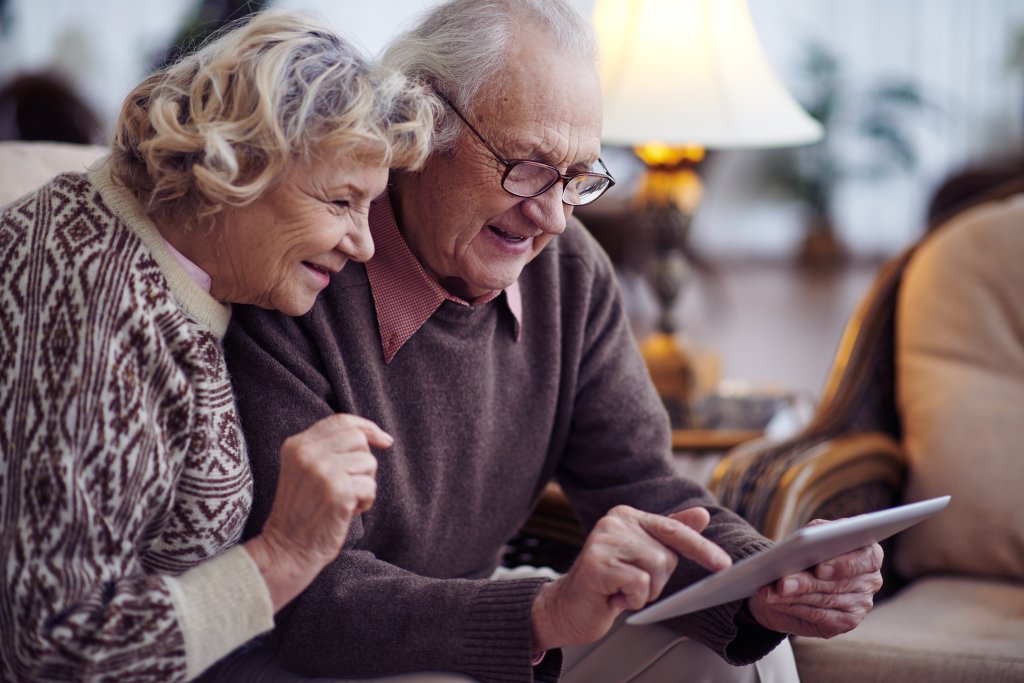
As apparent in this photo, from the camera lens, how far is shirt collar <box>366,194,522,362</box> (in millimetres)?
1335

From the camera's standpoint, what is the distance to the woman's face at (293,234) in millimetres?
1091

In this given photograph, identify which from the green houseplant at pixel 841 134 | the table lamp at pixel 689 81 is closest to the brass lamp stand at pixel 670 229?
the table lamp at pixel 689 81

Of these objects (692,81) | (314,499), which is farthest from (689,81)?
(314,499)

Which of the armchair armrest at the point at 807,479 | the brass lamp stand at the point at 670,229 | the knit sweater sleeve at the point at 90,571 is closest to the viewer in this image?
the knit sweater sleeve at the point at 90,571

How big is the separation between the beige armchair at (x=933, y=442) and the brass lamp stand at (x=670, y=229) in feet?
1.22

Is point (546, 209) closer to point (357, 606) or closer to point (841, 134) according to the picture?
point (357, 606)

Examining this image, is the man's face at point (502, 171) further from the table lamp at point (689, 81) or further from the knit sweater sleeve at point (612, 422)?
the table lamp at point (689, 81)

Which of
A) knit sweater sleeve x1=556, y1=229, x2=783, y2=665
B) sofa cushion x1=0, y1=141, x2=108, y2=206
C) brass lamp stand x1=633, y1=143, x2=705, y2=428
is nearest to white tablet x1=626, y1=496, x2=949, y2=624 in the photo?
knit sweater sleeve x1=556, y1=229, x2=783, y2=665

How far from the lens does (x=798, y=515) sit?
66.2 inches

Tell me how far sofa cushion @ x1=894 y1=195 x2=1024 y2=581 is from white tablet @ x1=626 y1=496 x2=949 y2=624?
68cm

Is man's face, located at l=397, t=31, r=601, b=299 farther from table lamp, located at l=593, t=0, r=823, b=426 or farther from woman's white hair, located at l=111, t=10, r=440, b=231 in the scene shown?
table lamp, located at l=593, t=0, r=823, b=426

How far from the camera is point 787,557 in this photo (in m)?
1.09

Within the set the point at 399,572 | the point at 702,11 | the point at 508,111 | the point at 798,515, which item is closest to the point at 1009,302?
the point at 798,515

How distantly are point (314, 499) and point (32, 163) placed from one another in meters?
0.81
